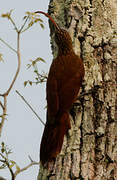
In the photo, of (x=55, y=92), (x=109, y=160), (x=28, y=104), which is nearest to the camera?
(x=109, y=160)

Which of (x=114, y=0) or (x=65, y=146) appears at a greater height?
(x=114, y=0)

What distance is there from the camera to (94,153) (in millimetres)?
2660

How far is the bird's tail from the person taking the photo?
107 inches

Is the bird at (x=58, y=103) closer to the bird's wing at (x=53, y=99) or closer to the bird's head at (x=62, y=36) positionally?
the bird's wing at (x=53, y=99)

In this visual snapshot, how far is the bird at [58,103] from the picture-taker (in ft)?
8.99

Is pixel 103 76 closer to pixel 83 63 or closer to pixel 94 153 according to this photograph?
pixel 83 63

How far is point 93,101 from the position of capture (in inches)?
111

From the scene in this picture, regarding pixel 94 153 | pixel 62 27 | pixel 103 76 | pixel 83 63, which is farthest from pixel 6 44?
pixel 94 153

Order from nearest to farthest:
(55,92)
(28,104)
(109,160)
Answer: (109,160), (55,92), (28,104)

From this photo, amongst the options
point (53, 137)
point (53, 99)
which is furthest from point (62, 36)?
point (53, 137)

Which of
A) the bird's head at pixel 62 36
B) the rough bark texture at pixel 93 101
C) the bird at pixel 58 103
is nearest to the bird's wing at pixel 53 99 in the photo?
the bird at pixel 58 103

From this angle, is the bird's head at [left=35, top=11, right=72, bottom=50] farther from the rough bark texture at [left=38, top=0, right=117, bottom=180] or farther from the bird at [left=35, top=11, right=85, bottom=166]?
the bird at [left=35, top=11, right=85, bottom=166]

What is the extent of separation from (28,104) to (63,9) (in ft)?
3.21

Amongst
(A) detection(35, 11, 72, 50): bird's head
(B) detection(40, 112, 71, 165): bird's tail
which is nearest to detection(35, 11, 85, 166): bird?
(B) detection(40, 112, 71, 165): bird's tail
